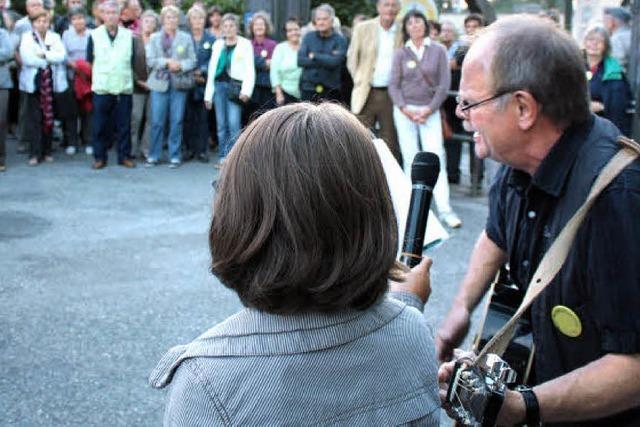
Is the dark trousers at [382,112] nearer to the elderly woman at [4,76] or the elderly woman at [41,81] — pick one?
the elderly woman at [41,81]

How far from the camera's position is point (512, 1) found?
1223cm

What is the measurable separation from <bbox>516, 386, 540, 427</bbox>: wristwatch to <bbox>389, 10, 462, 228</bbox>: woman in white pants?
6570 millimetres

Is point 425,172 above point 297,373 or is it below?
above

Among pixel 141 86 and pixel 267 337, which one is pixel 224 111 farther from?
pixel 267 337

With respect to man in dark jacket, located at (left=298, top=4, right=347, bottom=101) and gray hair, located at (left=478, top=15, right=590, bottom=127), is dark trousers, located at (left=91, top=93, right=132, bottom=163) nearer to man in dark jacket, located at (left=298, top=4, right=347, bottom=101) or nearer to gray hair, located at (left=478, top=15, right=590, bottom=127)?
man in dark jacket, located at (left=298, top=4, right=347, bottom=101)

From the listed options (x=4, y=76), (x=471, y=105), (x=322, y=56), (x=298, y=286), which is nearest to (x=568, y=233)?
(x=471, y=105)

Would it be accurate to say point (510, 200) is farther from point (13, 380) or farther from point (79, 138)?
point (79, 138)

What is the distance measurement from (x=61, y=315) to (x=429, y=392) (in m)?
4.24

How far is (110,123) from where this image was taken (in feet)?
35.7

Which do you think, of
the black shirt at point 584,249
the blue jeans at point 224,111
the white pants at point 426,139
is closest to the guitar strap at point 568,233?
the black shirt at point 584,249

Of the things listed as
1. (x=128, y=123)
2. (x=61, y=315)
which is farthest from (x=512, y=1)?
(x=61, y=315)

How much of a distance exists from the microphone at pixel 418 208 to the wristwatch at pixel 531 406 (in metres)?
0.45

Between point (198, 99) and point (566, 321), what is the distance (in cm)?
995

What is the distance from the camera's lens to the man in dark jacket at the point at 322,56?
1009 centimetres
